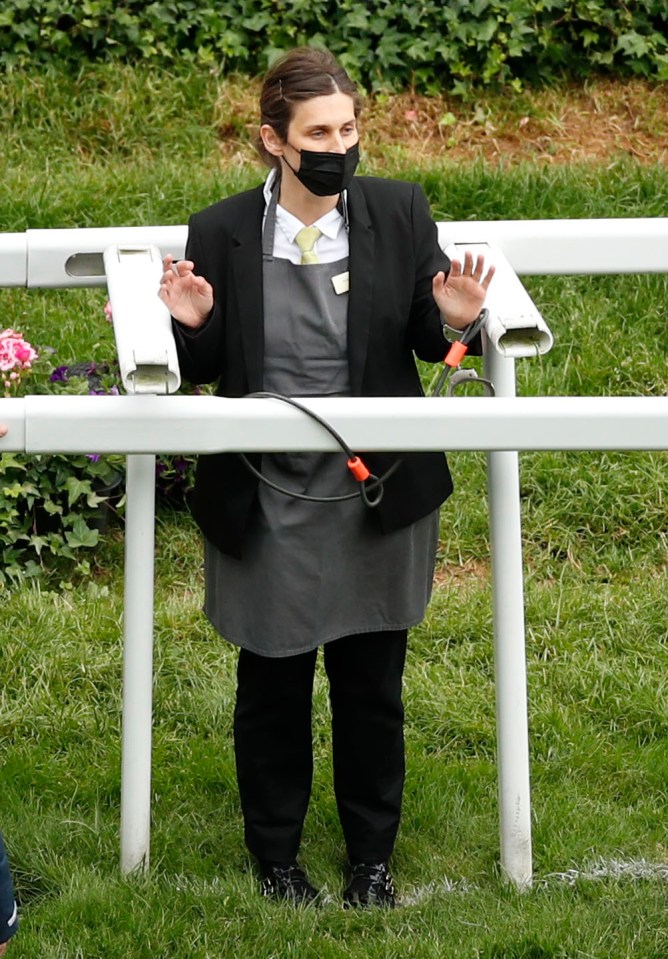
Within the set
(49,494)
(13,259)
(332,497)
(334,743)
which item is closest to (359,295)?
(332,497)

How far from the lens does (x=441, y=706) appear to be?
13.9 ft

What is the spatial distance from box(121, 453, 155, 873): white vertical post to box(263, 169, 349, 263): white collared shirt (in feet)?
1.49

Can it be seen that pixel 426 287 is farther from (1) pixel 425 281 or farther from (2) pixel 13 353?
(2) pixel 13 353

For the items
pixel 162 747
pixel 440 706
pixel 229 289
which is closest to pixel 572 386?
pixel 440 706

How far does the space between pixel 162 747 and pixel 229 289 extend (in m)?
1.39

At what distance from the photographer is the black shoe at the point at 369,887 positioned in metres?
3.49

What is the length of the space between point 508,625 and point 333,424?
2.45 ft

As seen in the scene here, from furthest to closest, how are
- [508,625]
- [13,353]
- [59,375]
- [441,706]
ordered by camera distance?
[59,375]
[13,353]
[441,706]
[508,625]

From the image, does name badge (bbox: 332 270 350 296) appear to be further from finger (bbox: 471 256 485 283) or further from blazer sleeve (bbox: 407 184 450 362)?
finger (bbox: 471 256 485 283)

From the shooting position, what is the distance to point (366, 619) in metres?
3.26

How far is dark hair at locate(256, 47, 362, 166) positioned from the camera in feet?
9.95

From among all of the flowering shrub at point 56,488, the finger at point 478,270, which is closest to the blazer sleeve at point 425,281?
the finger at point 478,270

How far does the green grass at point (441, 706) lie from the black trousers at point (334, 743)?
13 centimetres

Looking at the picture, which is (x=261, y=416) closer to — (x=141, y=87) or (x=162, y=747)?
(x=162, y=747)
